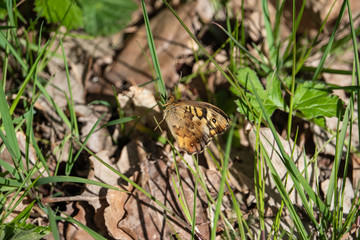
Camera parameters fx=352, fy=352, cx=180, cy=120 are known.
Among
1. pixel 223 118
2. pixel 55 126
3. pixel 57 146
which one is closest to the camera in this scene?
pixel 223 118

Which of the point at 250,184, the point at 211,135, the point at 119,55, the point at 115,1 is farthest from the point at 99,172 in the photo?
the point at 115,1

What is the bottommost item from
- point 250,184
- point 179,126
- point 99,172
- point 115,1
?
point 99,172

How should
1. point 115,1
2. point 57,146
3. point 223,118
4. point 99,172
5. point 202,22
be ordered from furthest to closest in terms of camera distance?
point 202,22 → point 115,1 → point 57,146 → point 99,172 → point 223,118

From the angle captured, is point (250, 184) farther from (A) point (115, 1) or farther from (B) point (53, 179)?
(A) point (115, 1)

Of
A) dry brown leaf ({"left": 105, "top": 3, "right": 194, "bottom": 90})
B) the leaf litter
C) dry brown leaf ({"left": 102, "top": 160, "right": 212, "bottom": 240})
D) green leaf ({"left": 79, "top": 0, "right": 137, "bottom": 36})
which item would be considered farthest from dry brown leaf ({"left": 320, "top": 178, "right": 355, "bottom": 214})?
green leaf ({"left": 79, "top": 0, "right": 137, "bottom": 36})

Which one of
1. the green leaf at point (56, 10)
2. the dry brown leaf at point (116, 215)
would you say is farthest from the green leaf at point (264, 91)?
the green leaf at point (56, 10)

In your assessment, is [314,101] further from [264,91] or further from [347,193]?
[347,193]
